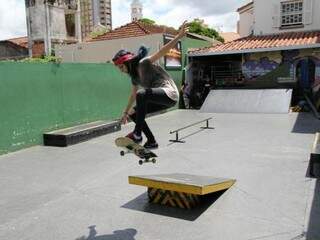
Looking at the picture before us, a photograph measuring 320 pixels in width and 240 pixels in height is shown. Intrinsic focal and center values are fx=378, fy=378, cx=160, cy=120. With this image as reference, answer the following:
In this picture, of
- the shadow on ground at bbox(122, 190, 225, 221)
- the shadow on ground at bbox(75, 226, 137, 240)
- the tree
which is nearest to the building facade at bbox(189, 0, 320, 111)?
the shadow on ground at bbox(122, 190, 225, 221)

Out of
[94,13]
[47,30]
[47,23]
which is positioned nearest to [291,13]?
[47,30]

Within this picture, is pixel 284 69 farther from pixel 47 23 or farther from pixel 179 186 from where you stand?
pixel 47 23

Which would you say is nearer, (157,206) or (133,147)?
(133,147)

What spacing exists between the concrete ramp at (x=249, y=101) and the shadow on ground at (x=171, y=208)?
11163mm

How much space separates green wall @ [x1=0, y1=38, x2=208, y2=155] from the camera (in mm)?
9633

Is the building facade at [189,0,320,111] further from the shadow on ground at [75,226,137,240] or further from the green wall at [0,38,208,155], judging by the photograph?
the shadow on ground at [75,226,137,240]

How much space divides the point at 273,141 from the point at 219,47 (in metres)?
10.3

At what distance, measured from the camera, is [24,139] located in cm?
1006

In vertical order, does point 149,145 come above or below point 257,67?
below

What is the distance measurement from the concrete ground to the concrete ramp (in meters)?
5.72

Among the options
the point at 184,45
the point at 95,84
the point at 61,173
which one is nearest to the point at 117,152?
the point at 61,173

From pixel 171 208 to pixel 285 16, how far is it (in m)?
17.5

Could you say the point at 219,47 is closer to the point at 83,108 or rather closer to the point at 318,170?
the point at 83,108

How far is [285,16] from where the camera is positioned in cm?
2016
